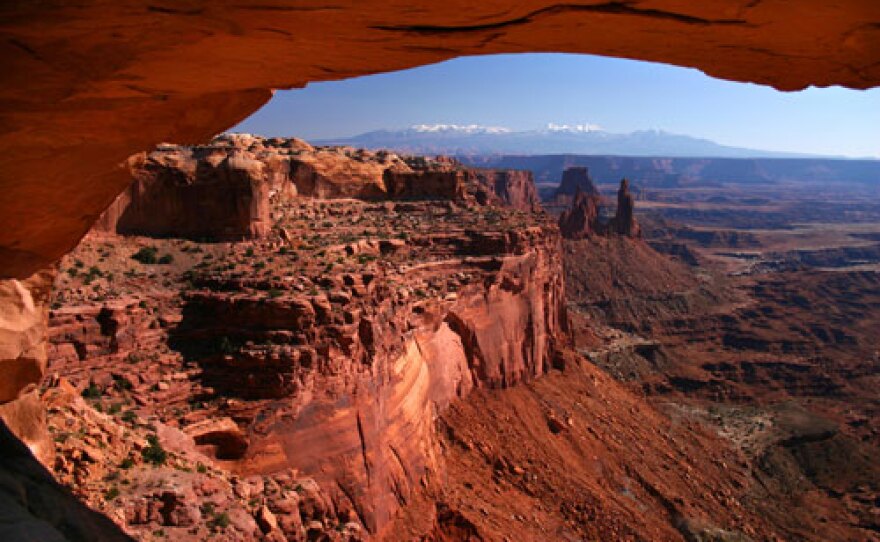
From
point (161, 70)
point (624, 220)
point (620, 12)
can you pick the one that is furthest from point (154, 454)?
point (624, 220)

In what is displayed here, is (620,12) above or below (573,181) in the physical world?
above

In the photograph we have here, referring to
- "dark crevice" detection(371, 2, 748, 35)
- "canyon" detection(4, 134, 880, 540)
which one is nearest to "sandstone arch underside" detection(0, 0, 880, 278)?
"dark crevice" detection(371, 2, 748, 35)

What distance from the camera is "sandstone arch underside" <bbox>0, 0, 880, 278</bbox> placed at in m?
5.01

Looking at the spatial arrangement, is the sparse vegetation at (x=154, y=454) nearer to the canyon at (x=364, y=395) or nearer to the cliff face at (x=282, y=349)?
the canyon at (x=364, y=395)

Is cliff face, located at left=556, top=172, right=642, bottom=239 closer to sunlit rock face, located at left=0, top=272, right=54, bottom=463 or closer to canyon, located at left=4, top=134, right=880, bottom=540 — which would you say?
canyon, located at left=4, top=134, right=880, bottom=540

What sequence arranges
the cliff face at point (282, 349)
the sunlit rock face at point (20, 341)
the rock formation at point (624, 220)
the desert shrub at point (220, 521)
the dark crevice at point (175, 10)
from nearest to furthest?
the dark crevice at point (175, 10)
the sunlit rock face at point (20, 341)
the desert shrub at point (220, 521)
the cliff face at point (282, 349)
the rock formation at point (624, 220)

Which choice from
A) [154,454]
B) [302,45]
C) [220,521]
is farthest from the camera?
[154,454]

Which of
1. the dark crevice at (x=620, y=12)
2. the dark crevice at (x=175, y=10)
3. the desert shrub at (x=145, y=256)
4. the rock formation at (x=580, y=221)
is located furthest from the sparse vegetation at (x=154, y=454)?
the rock formation at (x=580, y=221)

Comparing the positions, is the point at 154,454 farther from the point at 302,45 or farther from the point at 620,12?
the point at 620,12

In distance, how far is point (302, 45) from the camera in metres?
5.75

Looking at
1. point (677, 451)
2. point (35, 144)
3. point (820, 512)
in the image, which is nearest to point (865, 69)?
point (35, 144)

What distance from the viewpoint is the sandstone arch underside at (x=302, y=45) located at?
501cm

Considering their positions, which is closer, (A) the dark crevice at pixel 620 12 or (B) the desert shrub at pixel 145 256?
(A) the dark crevice at pixel 620 12

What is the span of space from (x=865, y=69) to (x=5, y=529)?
8.35 m
